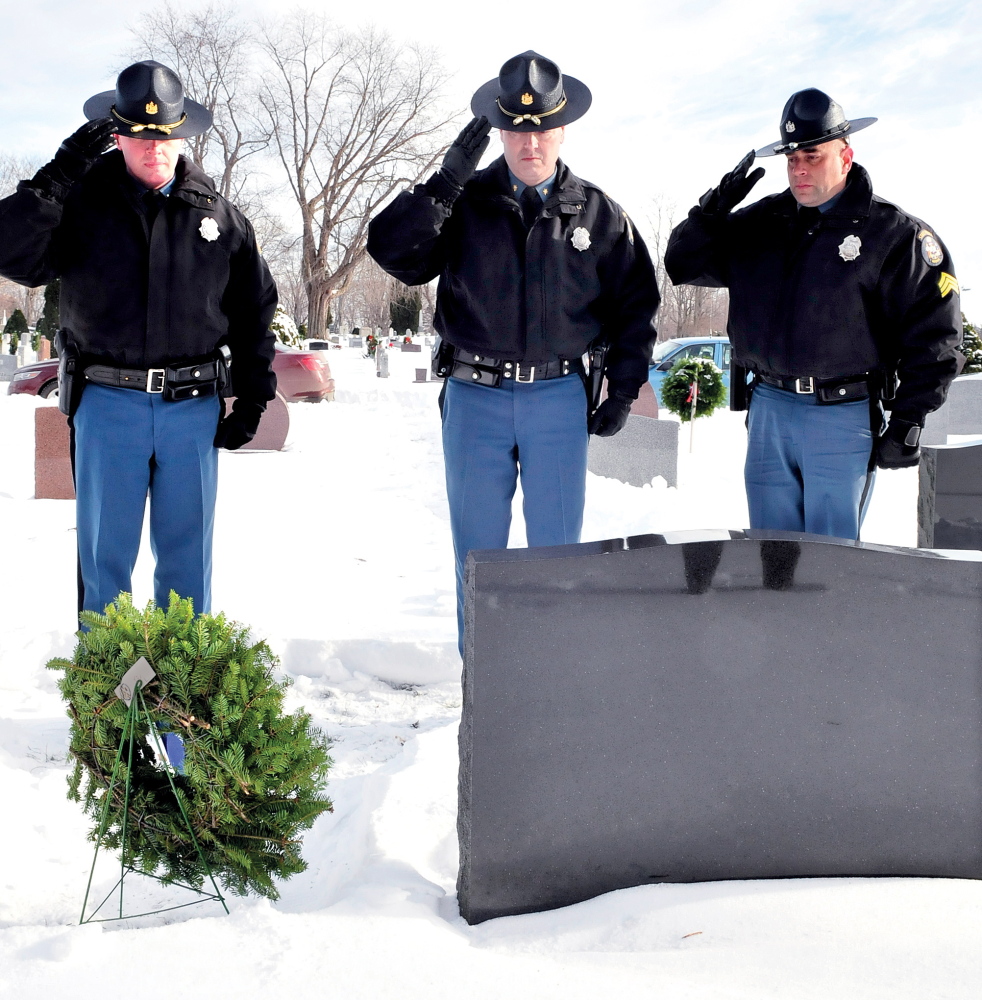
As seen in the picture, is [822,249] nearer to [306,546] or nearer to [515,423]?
[515,423]

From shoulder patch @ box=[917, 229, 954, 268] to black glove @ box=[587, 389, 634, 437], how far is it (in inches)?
42.8

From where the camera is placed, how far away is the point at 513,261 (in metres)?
3.61

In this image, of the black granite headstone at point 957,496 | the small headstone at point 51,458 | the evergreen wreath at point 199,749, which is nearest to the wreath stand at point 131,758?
the evergreen wreath at point 199,749

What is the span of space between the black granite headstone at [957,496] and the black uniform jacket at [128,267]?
3097mm

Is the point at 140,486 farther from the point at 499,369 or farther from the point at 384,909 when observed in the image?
the point at 384,909

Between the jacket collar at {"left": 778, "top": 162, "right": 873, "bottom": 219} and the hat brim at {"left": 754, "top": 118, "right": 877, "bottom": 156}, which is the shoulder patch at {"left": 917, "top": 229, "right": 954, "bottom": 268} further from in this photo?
the hat brim at {"left": 754, "top": 118, "right": 877, "bottom": 156}

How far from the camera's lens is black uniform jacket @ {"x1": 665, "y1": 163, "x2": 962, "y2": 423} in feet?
11.6

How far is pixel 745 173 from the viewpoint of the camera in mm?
3766

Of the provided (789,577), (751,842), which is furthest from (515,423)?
(751,842)

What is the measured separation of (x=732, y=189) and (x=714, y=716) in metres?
2.07

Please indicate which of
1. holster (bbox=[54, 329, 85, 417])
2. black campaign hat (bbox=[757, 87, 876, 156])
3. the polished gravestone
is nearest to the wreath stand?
the polished gravestone

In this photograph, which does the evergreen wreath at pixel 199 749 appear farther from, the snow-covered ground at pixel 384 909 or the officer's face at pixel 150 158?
the officer's face at pixel 150 158

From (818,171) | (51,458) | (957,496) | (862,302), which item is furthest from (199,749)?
(51,458)

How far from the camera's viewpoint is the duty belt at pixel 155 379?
352cm
